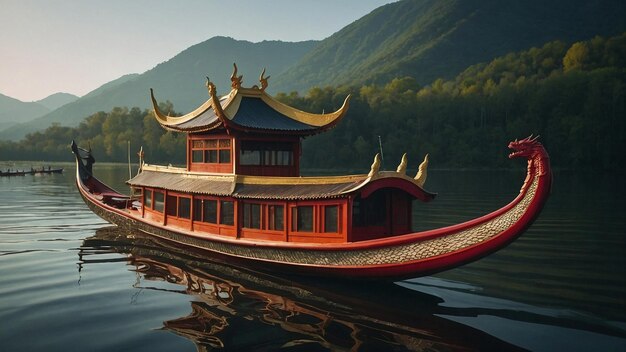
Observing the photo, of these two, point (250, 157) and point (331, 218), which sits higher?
point (250, 157)

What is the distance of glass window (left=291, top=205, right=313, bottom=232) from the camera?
42.7 feet

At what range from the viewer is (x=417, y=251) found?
35.9 feet

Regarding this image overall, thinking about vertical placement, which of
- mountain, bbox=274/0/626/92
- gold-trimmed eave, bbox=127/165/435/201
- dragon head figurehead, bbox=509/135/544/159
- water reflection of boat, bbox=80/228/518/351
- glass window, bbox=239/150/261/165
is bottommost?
water reflection of boat, bbox=80/228/518/351

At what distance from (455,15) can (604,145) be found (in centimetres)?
13119

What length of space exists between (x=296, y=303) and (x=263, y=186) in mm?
3938

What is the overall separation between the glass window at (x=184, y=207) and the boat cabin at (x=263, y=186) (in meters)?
0.03

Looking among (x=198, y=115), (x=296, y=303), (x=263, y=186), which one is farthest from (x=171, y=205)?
(x=296, y=303)

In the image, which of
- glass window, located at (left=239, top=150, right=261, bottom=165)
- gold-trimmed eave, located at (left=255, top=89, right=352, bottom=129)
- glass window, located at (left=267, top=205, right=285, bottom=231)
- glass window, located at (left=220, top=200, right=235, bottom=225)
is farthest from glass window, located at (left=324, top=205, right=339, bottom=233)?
glass window, located at (left=239, top=150, right=261, bottom=165)

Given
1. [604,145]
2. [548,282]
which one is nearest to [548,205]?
[548,282]

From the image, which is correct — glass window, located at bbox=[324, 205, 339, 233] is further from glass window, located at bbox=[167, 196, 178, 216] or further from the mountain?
the mountain

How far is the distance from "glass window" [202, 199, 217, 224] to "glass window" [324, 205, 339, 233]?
15.0ft

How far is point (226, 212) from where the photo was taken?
15211 millimetres

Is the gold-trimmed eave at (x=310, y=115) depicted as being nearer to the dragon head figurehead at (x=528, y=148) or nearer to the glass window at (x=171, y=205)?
the glass window at (x=171, y=205)

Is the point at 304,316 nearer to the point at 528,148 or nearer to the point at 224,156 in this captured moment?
the point at 528,148
